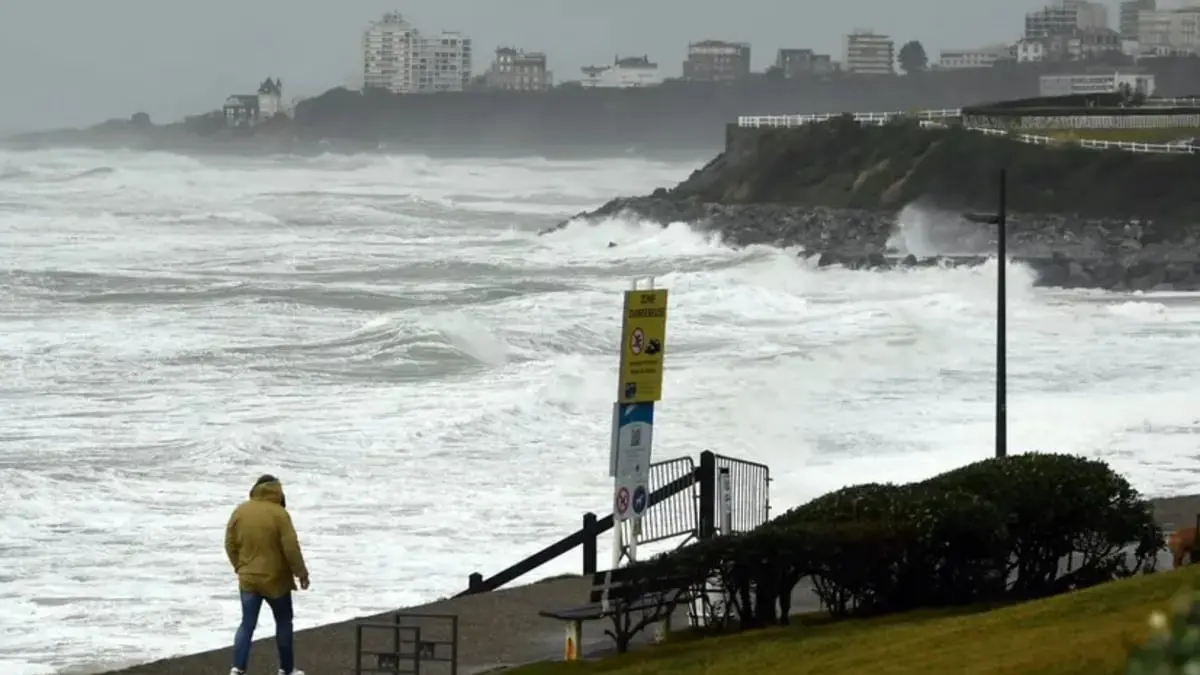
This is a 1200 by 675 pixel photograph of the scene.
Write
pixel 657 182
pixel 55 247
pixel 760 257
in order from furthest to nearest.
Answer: pixel 657 182, pixel 55 247, pixel 760 257

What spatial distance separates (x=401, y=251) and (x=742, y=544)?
56.1m

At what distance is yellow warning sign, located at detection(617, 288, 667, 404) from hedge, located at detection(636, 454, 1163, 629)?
94 cm

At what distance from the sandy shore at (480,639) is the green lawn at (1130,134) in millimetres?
57237

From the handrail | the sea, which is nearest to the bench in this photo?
the handrail

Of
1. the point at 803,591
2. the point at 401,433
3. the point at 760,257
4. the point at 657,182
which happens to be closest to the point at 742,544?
the point at 803,591

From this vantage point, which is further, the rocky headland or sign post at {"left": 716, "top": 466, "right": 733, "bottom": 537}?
the rocky headland

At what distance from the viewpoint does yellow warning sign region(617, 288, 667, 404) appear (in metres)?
12.1

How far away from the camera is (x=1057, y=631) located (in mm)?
9141

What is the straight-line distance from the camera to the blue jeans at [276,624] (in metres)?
10.8

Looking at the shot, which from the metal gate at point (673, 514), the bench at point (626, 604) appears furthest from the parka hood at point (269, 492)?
the metal gate at point (673, 514)

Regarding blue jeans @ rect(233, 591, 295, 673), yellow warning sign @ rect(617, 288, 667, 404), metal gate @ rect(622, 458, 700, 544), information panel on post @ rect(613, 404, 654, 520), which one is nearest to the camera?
blue jeans @ rect(233, 591, 295, 673)

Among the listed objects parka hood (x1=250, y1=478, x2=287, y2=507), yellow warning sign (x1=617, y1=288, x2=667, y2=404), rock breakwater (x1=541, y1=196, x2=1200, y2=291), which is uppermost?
yellow warning sign (x1=617, y1=288, x2=667, y2=404)

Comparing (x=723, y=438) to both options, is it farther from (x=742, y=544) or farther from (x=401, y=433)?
(x=742, y=544)

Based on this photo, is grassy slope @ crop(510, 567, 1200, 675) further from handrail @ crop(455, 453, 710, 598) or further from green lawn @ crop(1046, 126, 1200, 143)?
green lawn @ crop(1046, 126, 1200, 143)
